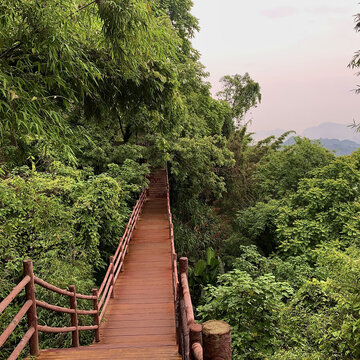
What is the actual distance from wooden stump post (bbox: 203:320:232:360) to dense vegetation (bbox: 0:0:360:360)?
8.59 ft

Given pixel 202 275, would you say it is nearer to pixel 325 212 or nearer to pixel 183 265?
pixel 325 212

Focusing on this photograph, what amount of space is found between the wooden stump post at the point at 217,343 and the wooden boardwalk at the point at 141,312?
1.65 m

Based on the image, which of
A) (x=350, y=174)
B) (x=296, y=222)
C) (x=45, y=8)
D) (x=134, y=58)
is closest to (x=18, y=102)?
(x=45, y=8)

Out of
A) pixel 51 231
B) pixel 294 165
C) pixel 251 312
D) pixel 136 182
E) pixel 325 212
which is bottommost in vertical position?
pixel 251 312

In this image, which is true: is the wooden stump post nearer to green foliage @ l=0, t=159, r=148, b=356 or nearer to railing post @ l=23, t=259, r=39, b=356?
railing post @ l=23, t=259, r=39, b=356

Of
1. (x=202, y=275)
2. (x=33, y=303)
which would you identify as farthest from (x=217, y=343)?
(x=202, y=275)

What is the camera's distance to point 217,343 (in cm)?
180

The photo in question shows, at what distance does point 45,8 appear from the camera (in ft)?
10.4

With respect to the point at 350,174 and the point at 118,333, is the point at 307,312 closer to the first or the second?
the point at 118,333

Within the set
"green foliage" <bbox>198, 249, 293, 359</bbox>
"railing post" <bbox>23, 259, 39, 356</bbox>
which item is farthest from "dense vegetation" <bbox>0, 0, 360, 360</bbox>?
"railing post" <bbox>23, 259, 39, 356</bbox>

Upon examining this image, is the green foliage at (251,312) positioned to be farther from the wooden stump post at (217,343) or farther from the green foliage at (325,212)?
the green foliage at (325,212)

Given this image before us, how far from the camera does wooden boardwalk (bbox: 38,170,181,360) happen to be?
11.2 feet

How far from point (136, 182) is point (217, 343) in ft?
33.3

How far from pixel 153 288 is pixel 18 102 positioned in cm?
530
